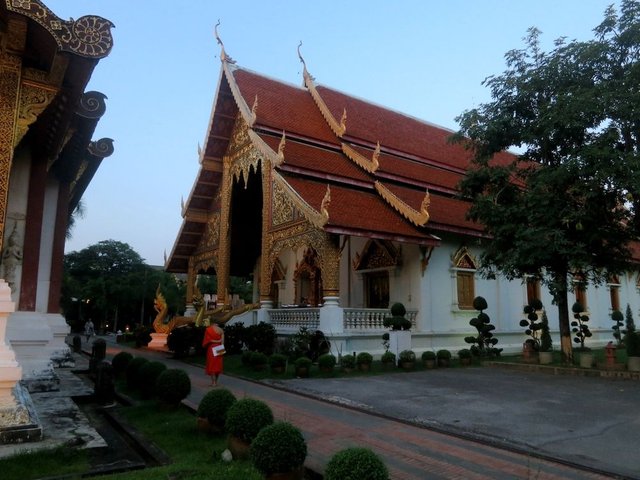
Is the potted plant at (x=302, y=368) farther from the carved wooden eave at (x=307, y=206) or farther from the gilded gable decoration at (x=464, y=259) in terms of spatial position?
the gilded gable decoration at (x=464, y=259)

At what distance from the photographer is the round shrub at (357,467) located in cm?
294

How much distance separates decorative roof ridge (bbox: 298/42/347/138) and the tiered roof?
0.04 meters

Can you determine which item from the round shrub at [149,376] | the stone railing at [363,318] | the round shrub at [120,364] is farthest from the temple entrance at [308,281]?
the round shrub at [149,376]

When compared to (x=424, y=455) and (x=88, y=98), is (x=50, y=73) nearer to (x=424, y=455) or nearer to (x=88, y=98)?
(x=88, y=98)

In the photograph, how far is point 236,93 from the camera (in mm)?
16391

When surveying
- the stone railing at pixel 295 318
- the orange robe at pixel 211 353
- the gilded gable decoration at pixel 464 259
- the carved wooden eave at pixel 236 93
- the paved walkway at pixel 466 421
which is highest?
the carved wooden eave at pixel 236 93

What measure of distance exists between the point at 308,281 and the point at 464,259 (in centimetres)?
600

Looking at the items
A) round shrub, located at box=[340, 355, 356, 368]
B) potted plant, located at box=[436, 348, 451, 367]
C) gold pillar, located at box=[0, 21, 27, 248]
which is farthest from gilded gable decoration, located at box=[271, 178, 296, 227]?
gold pillar, located at box=[0, 21, 27, 248]

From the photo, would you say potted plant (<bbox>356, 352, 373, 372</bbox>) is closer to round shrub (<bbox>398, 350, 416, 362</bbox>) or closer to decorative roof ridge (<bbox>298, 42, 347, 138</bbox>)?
round shrub (<bbox>398, 350, 416, 362</bbox>)

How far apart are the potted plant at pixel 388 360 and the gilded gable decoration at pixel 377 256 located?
3719mm

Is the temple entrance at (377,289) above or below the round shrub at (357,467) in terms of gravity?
above

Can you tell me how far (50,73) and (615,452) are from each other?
6.57m

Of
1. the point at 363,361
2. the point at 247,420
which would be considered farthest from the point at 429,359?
the point at 247,420

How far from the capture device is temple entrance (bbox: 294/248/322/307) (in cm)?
1767
